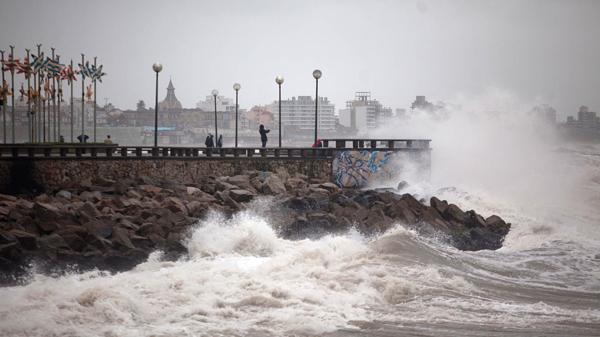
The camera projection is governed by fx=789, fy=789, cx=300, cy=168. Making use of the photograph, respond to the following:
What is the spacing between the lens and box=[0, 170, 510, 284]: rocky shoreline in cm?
1599

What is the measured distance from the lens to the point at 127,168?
2756 cm

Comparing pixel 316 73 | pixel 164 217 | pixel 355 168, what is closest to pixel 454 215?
pixel 355 168

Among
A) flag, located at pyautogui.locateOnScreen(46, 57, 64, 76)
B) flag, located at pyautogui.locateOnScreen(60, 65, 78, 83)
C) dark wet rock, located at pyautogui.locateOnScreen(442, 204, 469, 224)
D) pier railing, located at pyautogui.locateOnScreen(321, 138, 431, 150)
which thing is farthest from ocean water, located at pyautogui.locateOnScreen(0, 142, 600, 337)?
flag, located at pyautogui.locateOnScreen(60, 65, 78, 83)

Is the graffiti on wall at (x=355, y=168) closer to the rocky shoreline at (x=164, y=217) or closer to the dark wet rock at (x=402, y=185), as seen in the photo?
the dark wet rock at (x=402, y=185)

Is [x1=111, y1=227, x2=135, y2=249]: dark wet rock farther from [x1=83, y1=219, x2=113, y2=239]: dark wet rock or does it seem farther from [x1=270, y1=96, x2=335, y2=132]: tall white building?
[x1=270, y1=96, x2=335, y2=132]: tall white building

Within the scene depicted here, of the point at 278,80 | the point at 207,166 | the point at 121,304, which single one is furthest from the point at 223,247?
the point at 278,80

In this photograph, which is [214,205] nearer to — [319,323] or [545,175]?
[319,323]

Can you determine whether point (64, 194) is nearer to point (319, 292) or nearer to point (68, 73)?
point (319, 292)

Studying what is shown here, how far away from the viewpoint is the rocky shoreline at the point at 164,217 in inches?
630

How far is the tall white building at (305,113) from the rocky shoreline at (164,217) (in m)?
138

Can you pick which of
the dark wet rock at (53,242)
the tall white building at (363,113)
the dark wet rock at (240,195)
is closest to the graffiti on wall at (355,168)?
the dark wet rock at (240,195)

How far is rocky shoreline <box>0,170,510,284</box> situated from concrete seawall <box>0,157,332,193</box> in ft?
2.43

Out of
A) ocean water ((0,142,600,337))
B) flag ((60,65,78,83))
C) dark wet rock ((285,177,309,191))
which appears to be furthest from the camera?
flag ((60,65,78,83))

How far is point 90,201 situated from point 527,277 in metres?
12.4
